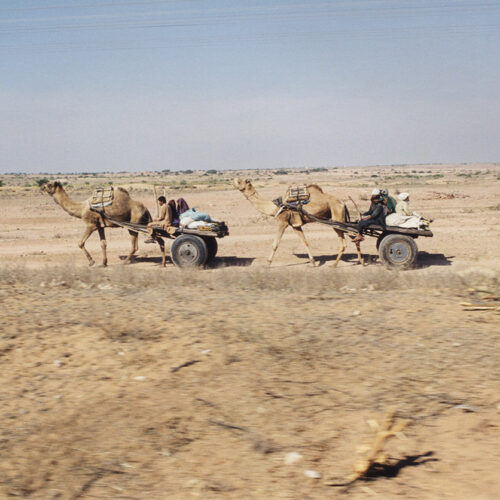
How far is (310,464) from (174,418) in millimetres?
1307

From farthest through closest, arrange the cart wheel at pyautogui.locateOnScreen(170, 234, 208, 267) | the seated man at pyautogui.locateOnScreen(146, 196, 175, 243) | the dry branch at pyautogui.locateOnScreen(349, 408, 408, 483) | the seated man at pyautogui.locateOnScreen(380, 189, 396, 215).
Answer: the seated man at pyautogui.locateOnScreen(146, 196, 175, 243) < the cart wheel at pyautogui.locateOnScreen(170, 234, 208, 267) < the seated man at pyautogui.locateOnScreen(380, 189, 396, 215) < the dry branch at pyautogui.locateOnScreen(349, 408, 408, 483)

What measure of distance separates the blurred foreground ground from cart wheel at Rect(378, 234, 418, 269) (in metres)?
5.04

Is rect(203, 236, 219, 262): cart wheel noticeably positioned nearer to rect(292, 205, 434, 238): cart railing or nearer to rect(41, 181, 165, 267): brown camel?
rect(41, 181, 165, 267): brown camel

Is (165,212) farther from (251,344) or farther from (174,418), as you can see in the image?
(174,418)

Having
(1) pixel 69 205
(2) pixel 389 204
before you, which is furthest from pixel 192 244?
(2) pixel 389 204

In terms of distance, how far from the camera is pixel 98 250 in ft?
62.2

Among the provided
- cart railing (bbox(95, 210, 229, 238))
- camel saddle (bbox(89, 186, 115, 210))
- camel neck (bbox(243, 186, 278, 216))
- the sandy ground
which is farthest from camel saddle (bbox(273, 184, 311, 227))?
the sandy ground

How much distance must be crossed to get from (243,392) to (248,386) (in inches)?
4.8

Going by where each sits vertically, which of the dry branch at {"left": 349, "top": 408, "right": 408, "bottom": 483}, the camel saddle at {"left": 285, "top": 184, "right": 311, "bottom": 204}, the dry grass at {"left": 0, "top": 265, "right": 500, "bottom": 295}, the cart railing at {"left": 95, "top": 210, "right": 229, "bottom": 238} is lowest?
the dry branch at {"left": 349, "top": 408, "right": 408, "bottom": 483}

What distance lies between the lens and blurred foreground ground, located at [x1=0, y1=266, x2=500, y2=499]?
4086 mm

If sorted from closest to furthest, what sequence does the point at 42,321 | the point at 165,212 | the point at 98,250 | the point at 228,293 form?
the point at 42,321
the point at 228,293
the point at 165,212
the point at 98,250

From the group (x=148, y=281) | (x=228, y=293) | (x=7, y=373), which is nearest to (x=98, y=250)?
(x=148, y=281)

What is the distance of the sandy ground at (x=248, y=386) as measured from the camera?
4098mm

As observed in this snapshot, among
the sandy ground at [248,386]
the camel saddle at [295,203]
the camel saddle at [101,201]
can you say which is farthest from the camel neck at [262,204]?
the sandy ground at [248,386]
